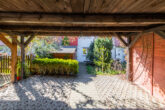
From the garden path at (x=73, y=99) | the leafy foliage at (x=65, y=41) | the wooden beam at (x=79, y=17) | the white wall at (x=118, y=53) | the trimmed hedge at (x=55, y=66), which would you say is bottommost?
the garden path at (x=73, y=99)

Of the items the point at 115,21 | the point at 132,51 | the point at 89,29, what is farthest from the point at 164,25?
the point at 132,51

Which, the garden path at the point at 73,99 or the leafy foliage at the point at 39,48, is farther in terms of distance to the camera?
the leafy foliage at the point at 39,48

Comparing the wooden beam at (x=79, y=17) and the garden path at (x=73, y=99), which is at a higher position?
the wooden beam at (x=79, y=17)

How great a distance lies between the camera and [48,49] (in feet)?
28.9

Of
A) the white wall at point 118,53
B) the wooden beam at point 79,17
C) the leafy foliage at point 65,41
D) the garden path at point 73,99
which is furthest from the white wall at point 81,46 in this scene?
the wooden beam at point 79,17

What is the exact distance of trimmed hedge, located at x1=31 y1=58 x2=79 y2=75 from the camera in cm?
626

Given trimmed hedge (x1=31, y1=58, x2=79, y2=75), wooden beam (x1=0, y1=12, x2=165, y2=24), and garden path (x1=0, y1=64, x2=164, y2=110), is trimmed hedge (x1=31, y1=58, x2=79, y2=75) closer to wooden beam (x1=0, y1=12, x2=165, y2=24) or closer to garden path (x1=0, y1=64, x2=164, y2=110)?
garden path (x1=0, y1=64, x2=164, y2=110)

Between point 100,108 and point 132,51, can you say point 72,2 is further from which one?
point 132,51

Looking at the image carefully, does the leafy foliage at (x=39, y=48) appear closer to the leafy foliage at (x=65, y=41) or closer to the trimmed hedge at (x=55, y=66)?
the trimmed hedge at (x=55, y=66)

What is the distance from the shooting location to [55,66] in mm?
6316

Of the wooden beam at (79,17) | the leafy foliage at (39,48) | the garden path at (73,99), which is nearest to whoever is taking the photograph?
the wooden beam at (79,17)

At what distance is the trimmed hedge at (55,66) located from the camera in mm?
6262

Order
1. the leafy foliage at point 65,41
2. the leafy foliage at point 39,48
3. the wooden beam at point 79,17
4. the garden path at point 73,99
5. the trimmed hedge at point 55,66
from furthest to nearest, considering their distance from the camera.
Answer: the leafy foliage at point 65,41 < the leafy foliage at point 39,48 < the trimmed hedge at point 55,66 < the garden path at point 73,99 < the wooden beam at point 79,17

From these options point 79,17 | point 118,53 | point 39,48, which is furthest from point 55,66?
point 118,53
